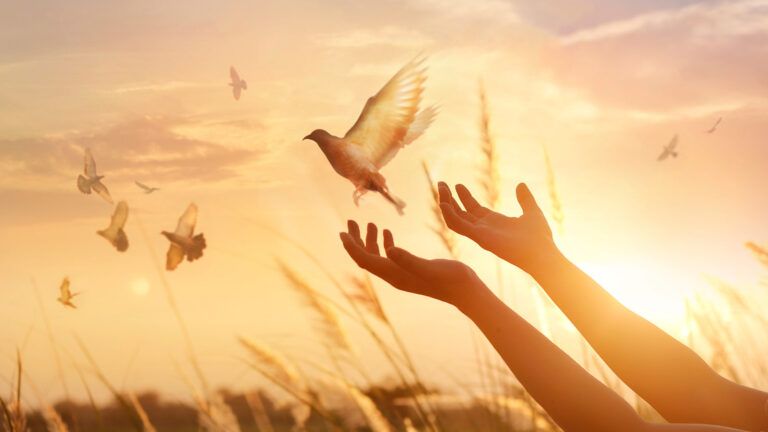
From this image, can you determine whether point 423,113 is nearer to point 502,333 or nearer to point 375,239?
point 375,239

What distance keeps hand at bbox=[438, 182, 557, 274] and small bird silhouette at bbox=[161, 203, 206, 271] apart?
117 centimetres

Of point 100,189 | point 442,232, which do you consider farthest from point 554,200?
point 100,189

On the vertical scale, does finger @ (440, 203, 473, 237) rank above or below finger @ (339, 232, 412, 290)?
above

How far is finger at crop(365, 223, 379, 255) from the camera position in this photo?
1.90 metres

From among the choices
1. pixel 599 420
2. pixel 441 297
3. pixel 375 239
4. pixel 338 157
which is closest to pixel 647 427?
pixel 599 420

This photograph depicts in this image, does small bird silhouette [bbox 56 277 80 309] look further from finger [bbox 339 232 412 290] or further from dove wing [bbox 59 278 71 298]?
finger [bbox 339 232 412 290]

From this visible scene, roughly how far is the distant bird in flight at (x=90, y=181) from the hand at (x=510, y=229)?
1.96 metres

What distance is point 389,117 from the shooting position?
197cm

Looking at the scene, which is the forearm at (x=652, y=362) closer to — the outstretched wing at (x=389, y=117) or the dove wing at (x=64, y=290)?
the outstretched wing at (x=389, y=117)

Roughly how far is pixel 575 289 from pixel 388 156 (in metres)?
0.50

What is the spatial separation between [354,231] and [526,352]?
57 centimetres

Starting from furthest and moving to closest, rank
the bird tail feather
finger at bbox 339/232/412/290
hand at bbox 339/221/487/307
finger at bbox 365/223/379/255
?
the bird tail feather, finger at bbox 365/223/379/255, finger at bbox 339/232/412/290, hand at bbox 339/221/487/307

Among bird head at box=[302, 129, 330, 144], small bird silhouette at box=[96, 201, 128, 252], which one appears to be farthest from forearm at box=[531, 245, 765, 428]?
small bird silhouette at box=[96, 201, 128, 252]

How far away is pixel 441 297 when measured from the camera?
168 centimetres
